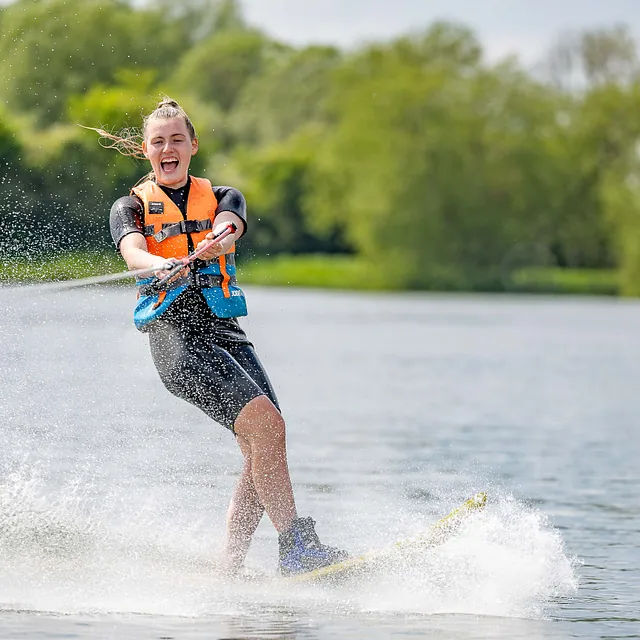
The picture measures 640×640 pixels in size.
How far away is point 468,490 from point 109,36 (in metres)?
46.9

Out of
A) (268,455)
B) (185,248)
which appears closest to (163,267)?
(185,248)

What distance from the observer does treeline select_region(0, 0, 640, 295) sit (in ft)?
162

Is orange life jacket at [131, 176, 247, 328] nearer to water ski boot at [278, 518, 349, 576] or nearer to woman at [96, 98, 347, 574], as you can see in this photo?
woman at [96, 98, 347, 574]

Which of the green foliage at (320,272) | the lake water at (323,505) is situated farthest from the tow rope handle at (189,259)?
the green foliage at (320,272)

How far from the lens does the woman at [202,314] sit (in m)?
6.75

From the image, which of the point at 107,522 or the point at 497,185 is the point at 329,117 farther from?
the point at 107,522

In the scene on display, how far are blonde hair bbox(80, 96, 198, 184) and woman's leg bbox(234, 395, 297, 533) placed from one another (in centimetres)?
102

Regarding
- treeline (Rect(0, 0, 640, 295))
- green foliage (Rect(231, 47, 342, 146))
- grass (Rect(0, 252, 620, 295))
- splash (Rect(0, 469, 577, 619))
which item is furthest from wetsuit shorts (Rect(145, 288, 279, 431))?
green foliage (Rect(231, 47, 342, 146))

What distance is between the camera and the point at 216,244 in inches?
261

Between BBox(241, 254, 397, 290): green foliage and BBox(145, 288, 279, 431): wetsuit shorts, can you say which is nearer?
BBox(145, 288, 279, 431): wetsuit shorts

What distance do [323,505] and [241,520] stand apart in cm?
249

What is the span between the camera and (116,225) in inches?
269

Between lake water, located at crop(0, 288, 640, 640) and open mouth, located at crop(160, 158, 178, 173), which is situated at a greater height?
open mouth, located at crop(160, 158, 178, 173)

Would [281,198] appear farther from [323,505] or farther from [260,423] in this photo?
[260,423]
